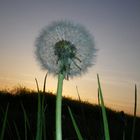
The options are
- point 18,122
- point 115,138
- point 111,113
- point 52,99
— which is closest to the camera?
point 115,138

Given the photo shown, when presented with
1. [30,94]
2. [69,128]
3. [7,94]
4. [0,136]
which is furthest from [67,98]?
[0,136]

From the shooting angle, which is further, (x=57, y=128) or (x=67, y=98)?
(x=67, y=98)

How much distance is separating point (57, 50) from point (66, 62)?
0.22 ft

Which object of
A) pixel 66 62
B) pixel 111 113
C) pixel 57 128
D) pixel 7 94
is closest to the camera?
pixel 57 128

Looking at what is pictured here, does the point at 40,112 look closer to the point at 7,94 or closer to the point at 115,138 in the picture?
the point at 115,138

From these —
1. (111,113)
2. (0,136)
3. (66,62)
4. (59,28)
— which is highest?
(59,28)

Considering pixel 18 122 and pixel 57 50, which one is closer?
pixel 57 50

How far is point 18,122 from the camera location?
19.5 feet

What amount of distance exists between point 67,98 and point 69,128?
5153mm

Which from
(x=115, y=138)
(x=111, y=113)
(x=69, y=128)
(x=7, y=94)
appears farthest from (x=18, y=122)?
(x=111, y=113)

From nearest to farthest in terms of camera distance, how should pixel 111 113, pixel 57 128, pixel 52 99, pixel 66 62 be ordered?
pixel 57 128
pixel 66 62
pixel 52 99
pixel 111 113

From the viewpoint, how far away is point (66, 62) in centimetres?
89

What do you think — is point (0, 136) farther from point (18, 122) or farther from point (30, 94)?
point (30, 94)

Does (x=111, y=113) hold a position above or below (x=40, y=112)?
below
